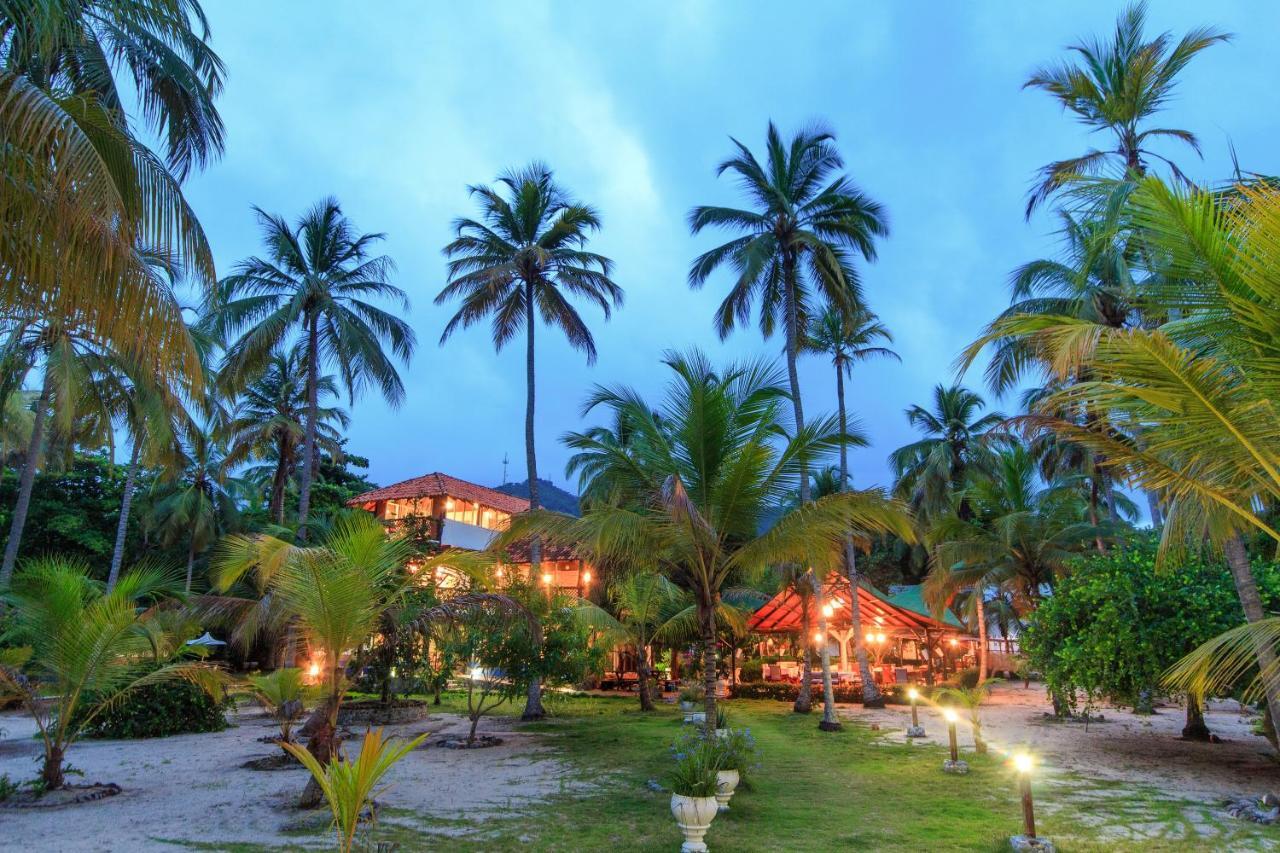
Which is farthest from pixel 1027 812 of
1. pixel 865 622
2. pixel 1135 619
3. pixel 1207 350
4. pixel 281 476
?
pixel 281 476

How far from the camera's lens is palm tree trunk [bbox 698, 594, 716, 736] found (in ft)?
32.5

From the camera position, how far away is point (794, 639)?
94.5ft

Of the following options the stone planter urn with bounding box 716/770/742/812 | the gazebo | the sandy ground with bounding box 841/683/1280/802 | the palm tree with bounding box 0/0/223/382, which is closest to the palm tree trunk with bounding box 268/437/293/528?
the gazebo

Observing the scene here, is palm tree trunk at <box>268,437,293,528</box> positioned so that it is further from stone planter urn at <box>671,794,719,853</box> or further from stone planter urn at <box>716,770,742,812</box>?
stone planter urn at <box>671,794,719,853</box>

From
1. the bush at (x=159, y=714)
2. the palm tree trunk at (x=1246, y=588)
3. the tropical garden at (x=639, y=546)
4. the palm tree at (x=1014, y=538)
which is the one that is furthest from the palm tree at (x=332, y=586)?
the palm tree at (x=1014, y=538)

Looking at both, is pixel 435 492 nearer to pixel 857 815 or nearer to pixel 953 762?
pixel 953 762

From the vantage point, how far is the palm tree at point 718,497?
10000 mm

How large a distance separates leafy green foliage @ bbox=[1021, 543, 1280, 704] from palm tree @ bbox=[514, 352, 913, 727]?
350 centimetres

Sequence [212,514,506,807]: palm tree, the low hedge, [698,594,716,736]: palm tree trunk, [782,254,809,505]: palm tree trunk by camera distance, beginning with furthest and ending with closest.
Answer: the low hedge
[782,254,809,505]: palm tree trunk
[698,594,716,736]: palm tree trunk
[212,514,506,807]: palm tree

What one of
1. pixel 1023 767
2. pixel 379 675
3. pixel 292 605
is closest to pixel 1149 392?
pixel 1023 767

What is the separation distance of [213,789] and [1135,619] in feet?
41.9

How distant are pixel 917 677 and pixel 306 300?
2258 centimetres

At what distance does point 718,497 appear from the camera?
10.3 metres

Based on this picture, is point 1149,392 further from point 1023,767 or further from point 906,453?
point 906,453
